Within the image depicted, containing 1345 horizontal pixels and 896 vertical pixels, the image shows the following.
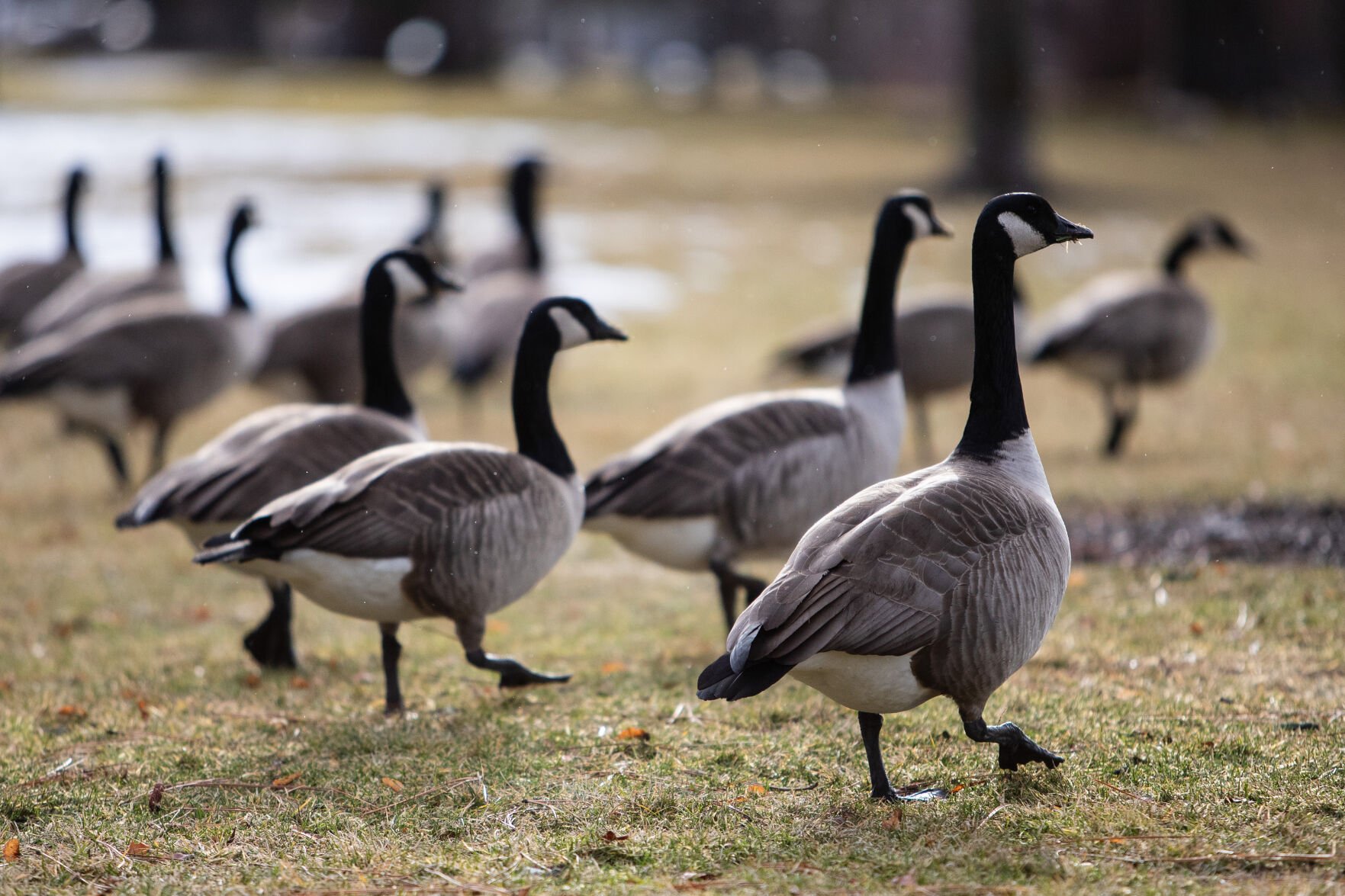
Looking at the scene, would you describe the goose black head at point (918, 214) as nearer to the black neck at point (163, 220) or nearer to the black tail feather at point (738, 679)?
the black tail feather at point (738, 679)

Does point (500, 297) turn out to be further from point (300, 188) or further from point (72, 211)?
point (300, 188)

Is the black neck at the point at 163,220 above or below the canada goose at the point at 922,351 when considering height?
above

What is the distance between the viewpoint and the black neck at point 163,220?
10383mm

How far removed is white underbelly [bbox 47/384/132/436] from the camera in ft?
26.8

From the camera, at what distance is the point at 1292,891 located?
3359mm

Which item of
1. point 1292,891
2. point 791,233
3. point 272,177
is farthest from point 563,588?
point 272,177

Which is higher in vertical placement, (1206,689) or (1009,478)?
(1009,478)

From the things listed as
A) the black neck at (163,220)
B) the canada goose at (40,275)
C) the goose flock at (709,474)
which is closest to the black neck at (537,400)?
the goose flock at (709,474)

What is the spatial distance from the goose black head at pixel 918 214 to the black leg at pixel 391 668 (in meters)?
2.88

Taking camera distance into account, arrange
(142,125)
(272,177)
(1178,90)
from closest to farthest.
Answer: (272,177) < (142,125) < (1178,90)

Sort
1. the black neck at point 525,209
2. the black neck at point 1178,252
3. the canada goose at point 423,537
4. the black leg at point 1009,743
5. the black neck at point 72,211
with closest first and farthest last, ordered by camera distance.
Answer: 1. the black leg at point 1009,743
2. the canada goose at point 423,537
3. the black neck at point 1178,252
4. the black neck at point 72,211
5. the black neck at point 525,209

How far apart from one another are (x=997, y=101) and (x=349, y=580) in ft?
60.5

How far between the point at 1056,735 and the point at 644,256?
13623 millimetres

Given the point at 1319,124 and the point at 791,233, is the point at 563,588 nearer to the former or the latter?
the point at 791,233
